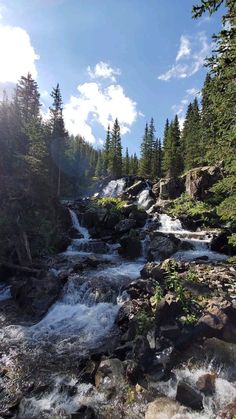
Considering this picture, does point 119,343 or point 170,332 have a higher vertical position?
point 170,332

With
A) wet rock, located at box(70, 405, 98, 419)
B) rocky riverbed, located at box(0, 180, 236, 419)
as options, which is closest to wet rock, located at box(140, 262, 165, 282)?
rocky riverbed, located at box(0, 180, 236, 419)

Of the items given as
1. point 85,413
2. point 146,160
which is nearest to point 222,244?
point 85,413

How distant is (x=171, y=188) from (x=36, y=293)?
110ft

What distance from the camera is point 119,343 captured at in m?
12.5

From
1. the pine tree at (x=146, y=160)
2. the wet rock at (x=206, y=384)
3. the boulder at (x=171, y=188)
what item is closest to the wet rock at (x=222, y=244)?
the wet rock at (x=206, y=384)

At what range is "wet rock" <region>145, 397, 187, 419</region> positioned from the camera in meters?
8.16

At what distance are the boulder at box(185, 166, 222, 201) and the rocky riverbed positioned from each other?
21378 mm

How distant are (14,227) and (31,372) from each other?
12.3 metres

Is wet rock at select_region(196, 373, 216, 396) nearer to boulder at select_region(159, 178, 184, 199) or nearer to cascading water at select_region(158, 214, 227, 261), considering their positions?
cascading water at select_region(158, 214, 227, 261)

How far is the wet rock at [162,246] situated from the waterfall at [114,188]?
35.7 meters

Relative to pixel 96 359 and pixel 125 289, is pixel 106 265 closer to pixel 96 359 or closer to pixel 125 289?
pixel 125 289

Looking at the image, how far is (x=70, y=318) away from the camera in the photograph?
15.6 metres

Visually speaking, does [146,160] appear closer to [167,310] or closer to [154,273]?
[154,273]

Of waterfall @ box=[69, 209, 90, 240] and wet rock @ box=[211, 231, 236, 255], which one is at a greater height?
waterfall @ box=[69, 209, 90, 240]
